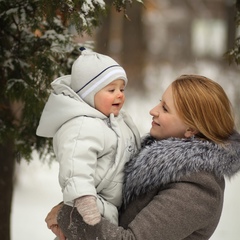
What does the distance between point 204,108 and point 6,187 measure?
3097mm

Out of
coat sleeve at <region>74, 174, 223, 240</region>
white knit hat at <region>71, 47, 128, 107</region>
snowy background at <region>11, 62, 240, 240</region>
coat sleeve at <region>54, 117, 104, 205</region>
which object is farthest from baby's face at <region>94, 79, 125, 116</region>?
snowy background at <region>11, 62, 240, 240</region>

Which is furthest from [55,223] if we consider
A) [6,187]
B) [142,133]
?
[142,133]

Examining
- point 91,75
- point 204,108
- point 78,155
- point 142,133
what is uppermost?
point 91,75

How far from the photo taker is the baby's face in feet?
8.83

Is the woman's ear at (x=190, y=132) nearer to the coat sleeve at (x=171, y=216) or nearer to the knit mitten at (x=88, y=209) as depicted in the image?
the coat sleeve at (x=171, y=216)

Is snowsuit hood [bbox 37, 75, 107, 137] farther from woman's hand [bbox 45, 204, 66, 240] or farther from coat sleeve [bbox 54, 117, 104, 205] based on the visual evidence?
woman's hand [bbox 45, 204, 66, 240]

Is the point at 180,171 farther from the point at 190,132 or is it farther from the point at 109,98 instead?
the point at 109,98

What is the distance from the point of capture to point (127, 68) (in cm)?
982

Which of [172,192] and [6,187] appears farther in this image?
[6,187]

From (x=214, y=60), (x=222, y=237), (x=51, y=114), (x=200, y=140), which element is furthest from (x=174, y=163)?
(x=214, y=60)

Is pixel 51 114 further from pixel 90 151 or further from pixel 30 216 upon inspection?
pixel 30 216

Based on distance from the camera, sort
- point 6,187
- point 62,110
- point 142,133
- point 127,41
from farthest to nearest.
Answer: point 127,41
point 142,133
point 6,187
point 62,110

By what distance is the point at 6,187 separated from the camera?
5.26m

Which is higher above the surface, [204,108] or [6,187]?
[204,108]
